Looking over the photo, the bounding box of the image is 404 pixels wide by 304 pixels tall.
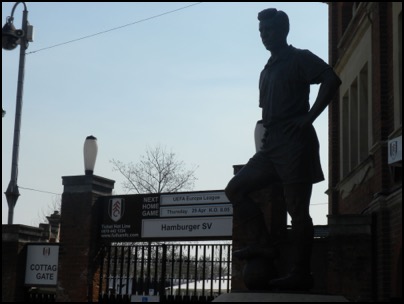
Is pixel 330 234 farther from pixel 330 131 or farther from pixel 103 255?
pixel 330 131

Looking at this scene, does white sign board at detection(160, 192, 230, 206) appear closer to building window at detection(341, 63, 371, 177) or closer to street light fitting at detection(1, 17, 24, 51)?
building window at detection(341, 63, 371, 177)

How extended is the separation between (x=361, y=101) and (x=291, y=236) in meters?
11.5

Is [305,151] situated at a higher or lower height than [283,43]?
lower

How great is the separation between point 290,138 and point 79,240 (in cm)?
878

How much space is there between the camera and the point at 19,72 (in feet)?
69.3

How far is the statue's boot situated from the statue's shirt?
3.36 feet

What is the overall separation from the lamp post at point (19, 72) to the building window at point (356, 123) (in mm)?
7932

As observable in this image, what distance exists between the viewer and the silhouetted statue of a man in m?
7.15

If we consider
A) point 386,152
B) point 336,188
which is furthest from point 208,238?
point 336,188

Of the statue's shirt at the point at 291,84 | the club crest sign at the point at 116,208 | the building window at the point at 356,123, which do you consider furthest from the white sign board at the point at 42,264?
the statue's shirt at the point at 291,84

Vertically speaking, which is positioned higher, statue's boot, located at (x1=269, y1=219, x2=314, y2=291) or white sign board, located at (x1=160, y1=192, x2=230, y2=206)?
white sign board, located at (x1=160, y1=192, x2=230, y2=206)

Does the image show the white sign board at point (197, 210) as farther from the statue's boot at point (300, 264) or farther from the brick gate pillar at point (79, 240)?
the statue's boot at point (300, 264)

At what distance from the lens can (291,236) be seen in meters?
7.21

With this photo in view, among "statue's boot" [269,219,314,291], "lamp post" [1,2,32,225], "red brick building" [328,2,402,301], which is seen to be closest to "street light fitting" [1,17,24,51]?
"lamp post" [1,2,32,225]
